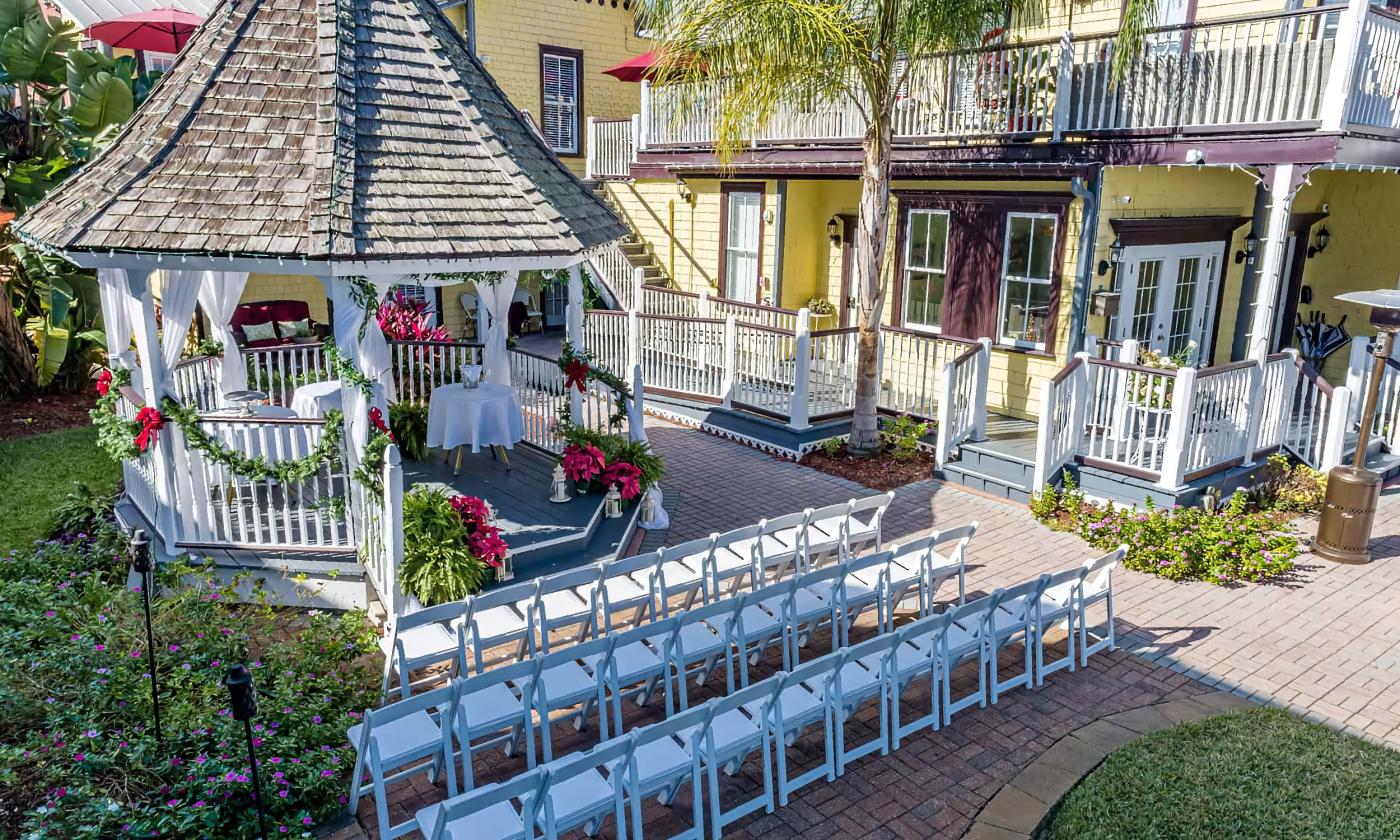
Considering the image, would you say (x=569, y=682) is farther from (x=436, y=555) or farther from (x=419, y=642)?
(x=436, y=555)

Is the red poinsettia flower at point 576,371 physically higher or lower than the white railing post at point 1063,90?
lower

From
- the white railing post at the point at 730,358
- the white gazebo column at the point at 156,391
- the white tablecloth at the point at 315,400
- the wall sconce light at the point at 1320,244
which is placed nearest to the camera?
the white gazebo column at the point at 156,391

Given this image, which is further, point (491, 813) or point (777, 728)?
point (777, 728)

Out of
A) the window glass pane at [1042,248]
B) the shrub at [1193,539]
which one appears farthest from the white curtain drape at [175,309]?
the window glass pane at [1042,248]

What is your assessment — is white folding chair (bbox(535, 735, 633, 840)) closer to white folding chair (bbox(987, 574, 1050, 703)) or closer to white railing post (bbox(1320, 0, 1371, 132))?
white folding chair (bbox(987, 574, 1050, 703))

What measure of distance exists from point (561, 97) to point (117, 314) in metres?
14.5

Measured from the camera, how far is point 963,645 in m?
6.97

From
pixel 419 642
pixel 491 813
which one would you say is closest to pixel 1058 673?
pixel 491 813

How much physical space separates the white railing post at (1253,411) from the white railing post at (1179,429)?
1.20 meters

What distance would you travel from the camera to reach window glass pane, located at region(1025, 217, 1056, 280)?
13453 millimetres

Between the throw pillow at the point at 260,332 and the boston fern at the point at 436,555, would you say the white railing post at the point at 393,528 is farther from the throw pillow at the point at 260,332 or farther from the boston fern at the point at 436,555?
the throw pillow at the point at 260,332

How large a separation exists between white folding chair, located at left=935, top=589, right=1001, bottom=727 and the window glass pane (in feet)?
25.2

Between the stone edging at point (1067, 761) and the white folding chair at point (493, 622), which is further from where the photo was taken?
the white folding chair at point (493, 622)

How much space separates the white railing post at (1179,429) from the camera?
10.5 meters
